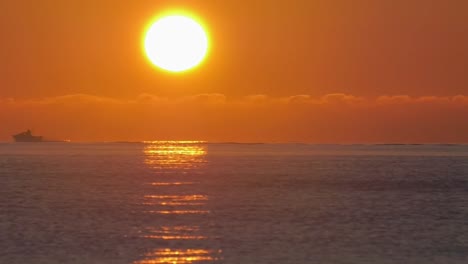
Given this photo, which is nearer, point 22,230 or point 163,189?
point 22,230

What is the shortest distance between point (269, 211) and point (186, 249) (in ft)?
61.5

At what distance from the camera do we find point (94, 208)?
5894cm

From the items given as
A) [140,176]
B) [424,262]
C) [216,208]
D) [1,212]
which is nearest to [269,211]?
[216,208]

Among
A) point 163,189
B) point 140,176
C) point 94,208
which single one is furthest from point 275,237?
point 140,176

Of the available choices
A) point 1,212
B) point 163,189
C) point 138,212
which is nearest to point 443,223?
point 138,212

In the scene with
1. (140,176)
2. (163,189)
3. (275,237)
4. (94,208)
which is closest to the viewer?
(275,237)

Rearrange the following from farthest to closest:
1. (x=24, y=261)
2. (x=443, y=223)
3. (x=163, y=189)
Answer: (x=163, y=189)
(x=443, y=223)
(x=24, y=261)

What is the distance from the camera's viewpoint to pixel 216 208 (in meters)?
59.9

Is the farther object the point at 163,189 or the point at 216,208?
the point at 163,189

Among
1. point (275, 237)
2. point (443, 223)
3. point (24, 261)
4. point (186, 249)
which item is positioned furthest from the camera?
point (443, 223)

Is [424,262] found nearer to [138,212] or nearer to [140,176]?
[138,212]

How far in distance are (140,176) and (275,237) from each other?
6143cm

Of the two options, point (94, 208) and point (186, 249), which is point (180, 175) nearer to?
point (94, 208)

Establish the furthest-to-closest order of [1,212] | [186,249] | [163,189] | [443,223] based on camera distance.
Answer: [163,189], [1,212], [443,223], [186,249]
